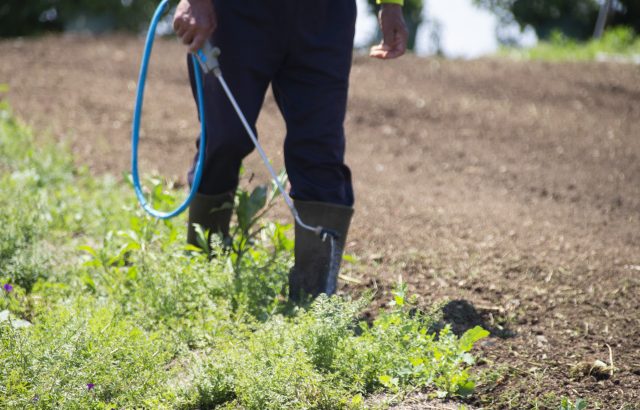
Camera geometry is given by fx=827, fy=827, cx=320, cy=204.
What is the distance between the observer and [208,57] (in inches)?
115

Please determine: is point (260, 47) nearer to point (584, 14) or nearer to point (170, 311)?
point (170, 311)

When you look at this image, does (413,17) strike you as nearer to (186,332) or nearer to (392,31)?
(392,31)

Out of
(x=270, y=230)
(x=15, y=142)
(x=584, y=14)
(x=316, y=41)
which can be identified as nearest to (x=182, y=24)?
(x=316, y=41)

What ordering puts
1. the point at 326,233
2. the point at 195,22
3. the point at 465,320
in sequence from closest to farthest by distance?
the point at 195,22 < the point at 326,233 < the point at 465,320

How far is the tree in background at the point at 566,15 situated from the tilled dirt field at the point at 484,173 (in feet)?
19.0

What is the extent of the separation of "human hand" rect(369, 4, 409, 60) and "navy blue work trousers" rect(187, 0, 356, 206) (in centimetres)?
14

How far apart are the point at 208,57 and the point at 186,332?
97cm

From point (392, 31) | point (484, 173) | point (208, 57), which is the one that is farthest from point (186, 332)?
point (484, 173)

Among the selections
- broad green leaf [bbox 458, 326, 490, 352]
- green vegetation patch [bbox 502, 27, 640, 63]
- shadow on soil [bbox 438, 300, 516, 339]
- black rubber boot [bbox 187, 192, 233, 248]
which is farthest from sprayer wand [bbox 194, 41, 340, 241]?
green vegetation patch [bbox 502, 27, 640, 63]

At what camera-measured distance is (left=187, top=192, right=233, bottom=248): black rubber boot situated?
3.33 meters

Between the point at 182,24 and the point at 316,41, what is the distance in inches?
18.8

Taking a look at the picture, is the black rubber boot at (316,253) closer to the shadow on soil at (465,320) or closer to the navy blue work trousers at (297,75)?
the navy blue work trousers at (297,75)

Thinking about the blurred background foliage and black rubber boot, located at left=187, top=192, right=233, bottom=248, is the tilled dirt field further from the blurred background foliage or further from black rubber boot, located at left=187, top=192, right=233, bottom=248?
the blurred background foliage

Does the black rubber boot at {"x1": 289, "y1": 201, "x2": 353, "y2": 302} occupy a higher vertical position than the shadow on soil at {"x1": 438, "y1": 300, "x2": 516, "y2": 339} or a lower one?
higher
